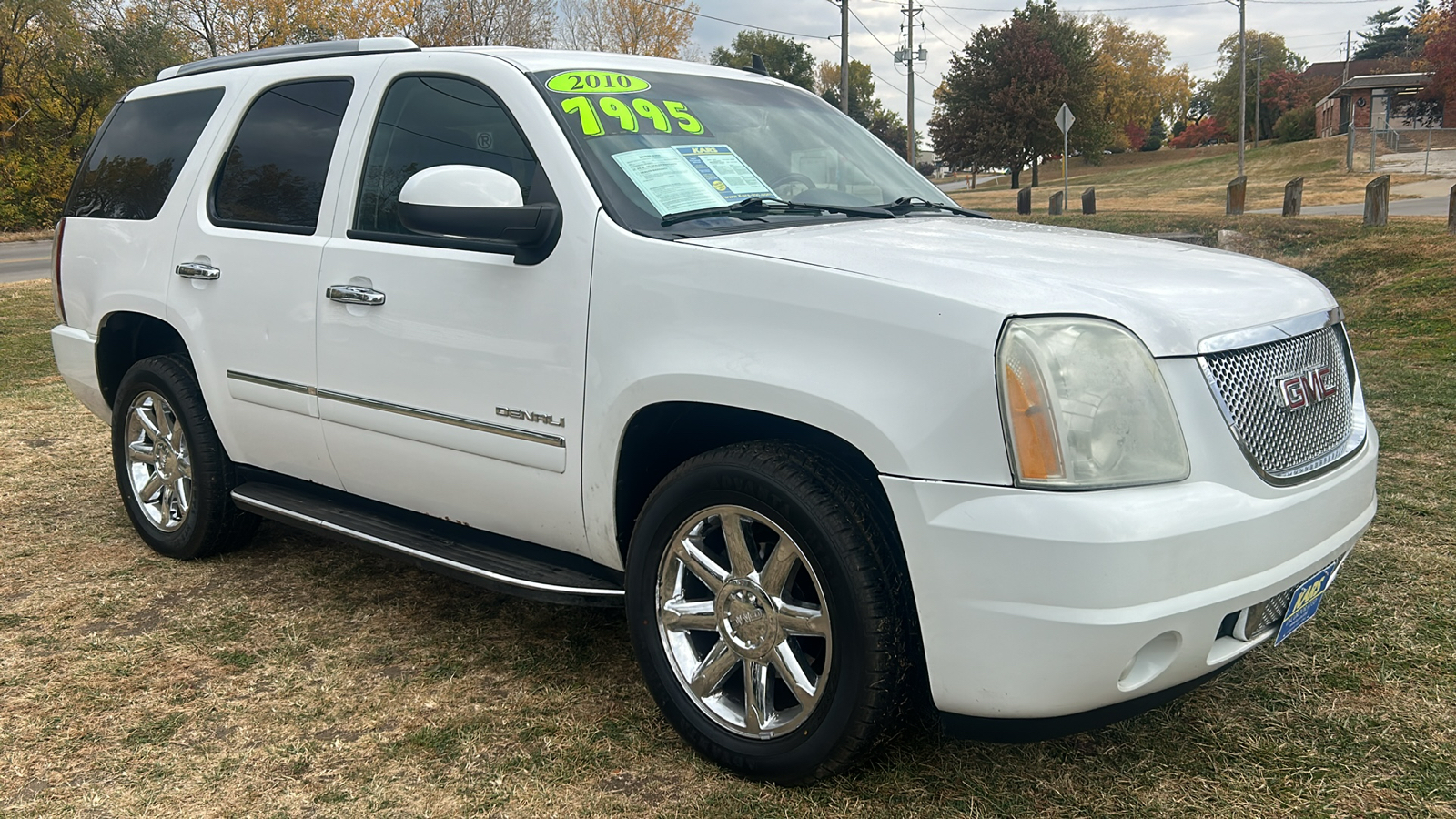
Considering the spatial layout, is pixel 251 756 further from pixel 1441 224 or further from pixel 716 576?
pixel 1441 224

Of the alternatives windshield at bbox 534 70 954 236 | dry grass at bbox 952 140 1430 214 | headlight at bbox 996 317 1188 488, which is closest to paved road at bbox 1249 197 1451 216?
dry grass at bbox 952 140 1430 214

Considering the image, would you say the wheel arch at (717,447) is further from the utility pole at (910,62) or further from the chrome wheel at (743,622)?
the utility pole at (910,62)

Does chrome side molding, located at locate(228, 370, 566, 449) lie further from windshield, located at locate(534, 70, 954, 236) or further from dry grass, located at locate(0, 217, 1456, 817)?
dry grass, located at locate(0, 217, 1456, 817)

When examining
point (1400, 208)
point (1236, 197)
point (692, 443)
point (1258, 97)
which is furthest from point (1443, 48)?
point (692, 443)

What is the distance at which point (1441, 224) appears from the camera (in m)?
14.0

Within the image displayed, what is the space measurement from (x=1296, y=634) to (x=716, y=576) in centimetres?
201

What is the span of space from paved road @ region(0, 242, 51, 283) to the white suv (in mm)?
17758

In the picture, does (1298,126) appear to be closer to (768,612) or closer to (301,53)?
(301,53)

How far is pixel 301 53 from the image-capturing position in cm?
405

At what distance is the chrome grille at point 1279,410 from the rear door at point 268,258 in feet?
9.12

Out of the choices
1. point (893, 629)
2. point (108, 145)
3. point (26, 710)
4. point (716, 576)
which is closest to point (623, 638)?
point (716, 576)

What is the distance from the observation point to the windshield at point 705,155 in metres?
2.98

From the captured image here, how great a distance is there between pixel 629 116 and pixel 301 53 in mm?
1632

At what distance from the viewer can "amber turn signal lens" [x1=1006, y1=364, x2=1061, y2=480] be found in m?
2.16
